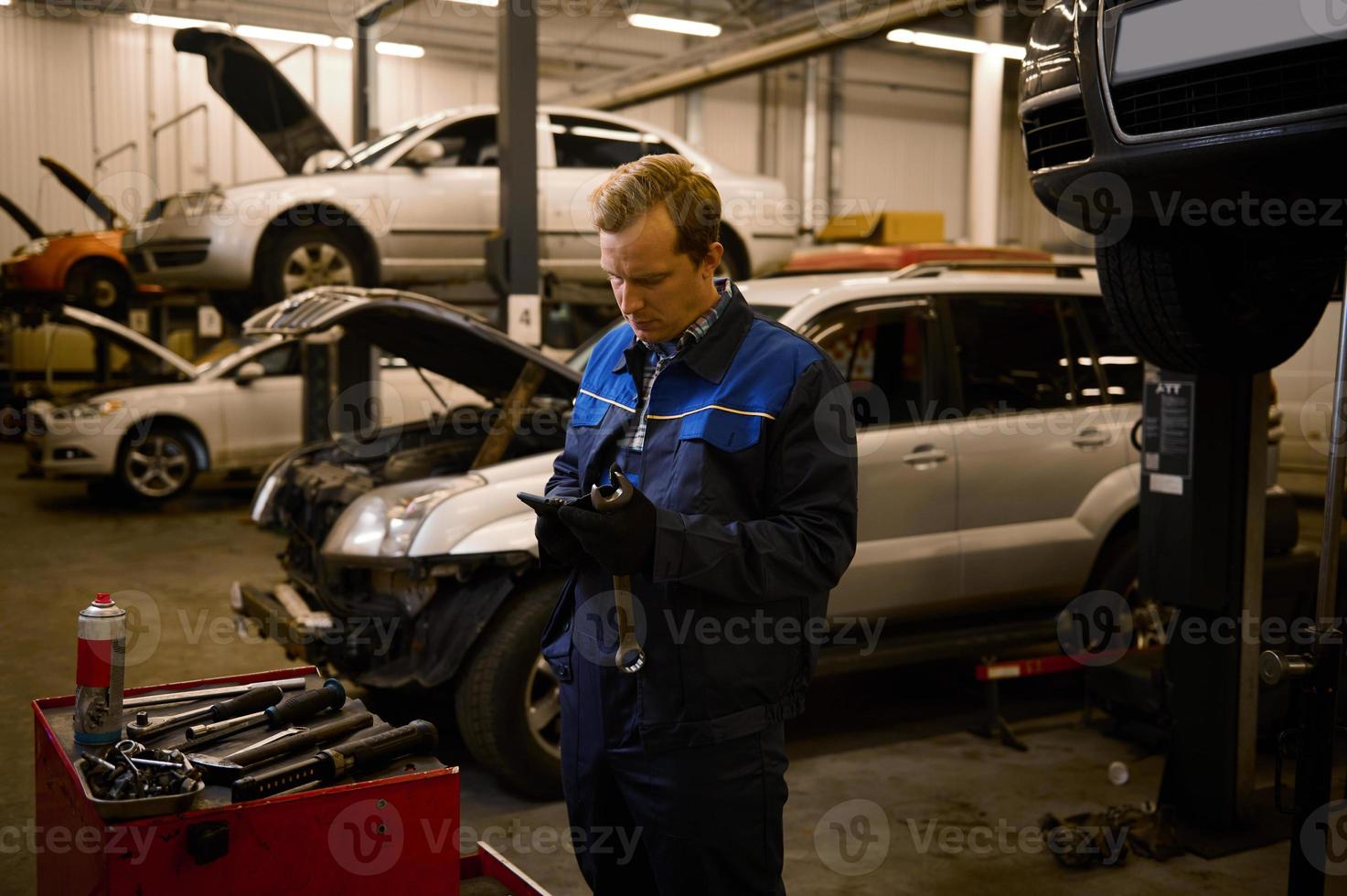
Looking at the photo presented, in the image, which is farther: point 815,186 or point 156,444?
point 815,186

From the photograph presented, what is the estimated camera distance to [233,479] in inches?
403

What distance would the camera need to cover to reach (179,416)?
851 centimetres

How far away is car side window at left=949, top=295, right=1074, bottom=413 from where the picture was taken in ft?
13.5

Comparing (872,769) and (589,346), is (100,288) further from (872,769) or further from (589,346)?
(872,769)

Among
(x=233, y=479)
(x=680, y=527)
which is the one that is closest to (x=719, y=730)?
(x=680, y=527)

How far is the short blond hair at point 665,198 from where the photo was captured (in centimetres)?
166

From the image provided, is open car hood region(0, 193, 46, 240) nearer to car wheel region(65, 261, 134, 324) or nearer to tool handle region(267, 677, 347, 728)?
car wheel region(65, 261, 134, 324)

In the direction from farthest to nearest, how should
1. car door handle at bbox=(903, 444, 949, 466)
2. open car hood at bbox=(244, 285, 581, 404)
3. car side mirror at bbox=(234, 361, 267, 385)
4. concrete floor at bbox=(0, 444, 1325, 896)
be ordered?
car side mirror at bbox=(234, 361, 267, 385), car door handle at bbox=(903, 444, 949, 466), open car hood at bbox=(244, 285, 581, 404), concrete floor at bbox=(0, 444, 1325, 896)

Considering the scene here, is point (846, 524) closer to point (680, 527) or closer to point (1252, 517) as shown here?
point (680, 527)

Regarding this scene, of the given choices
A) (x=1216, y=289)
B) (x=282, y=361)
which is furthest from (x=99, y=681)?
(x=282, y=361)

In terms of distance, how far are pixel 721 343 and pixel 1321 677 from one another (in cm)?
128

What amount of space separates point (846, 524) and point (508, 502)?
1.96 m

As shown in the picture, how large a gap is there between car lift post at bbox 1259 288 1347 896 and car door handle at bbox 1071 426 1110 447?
6.93ft

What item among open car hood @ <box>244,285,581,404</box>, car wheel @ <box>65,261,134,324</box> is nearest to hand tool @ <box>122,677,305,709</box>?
open car hood @ <box>244,285,581,404</box>
